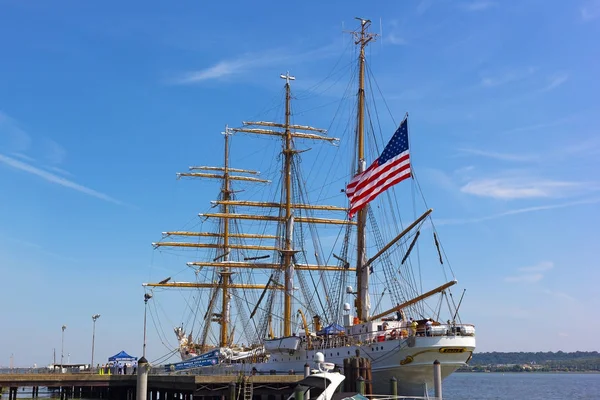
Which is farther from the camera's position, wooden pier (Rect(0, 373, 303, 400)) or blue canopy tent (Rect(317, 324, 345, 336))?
blue canopy tent (Rect(317, 324, 345, 336))

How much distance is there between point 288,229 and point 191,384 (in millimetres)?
26417

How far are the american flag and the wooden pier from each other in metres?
14.0

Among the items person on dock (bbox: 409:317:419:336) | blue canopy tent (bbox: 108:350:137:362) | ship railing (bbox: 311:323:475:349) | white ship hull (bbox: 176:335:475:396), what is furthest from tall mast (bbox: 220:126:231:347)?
person on dock (bbox: 409:317:419:336)

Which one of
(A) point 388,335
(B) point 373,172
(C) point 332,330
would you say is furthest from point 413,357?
(B) point 373,172

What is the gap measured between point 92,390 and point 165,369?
951 cm

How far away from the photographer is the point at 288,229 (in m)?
66.3

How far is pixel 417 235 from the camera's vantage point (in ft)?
155

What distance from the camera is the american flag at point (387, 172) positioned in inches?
1815

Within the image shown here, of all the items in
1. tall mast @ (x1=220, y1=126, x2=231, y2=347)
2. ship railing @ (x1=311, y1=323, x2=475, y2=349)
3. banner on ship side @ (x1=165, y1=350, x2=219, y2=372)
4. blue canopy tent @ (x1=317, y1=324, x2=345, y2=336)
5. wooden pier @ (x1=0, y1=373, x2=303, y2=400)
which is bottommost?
wooden pier @ (x1=0, y1=373, x2=303, y2=400)

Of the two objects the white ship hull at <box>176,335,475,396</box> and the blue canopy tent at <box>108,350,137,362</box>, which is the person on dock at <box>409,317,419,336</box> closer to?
the white ship hull at <box>176,335,475,396</box>

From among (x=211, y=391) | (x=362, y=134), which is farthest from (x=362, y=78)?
(x=211, y=391)

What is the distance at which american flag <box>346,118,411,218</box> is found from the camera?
46.1 m

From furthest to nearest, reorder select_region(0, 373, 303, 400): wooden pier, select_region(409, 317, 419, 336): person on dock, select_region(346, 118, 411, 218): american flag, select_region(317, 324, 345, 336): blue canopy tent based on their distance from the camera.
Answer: select_region(317, 324, 345, 336): blue canopy tent
select_region(346, 118, 411, 218): american flag
select_region(409, 317, 419, 336): person on dock
select_region(0, 373, 303, 400): wooden pier

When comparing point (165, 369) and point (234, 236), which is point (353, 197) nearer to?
point (165, 369)
